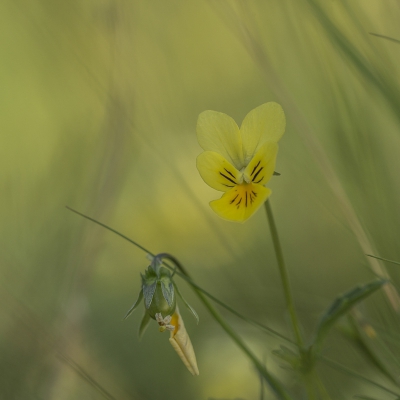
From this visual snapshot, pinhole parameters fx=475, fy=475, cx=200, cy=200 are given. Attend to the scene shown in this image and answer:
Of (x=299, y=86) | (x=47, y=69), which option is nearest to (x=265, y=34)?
(x=299, y=86)

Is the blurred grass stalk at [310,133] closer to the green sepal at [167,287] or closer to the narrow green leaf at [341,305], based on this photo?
the narrow green leaf at [341,305]

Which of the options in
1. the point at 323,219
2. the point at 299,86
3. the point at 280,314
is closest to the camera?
the point at 280,314

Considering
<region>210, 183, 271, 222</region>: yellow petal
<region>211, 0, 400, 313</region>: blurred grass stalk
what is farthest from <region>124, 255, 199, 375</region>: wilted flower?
<region>211, 0, 400, 313</region>: blurred grass stalk

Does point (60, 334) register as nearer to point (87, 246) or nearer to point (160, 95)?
point (87, 246)

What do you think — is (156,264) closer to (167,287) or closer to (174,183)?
(167,287)

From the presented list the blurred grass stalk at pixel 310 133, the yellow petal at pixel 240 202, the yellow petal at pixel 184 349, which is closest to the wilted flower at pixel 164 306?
the yellow petal at pixel 184 349

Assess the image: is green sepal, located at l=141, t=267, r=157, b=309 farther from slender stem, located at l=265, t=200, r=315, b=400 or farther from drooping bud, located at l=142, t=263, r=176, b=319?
slender stem, located at l=265, t=200, r=315, b=400
